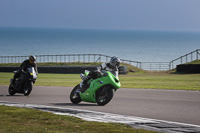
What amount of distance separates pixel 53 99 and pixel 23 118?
4.54 m

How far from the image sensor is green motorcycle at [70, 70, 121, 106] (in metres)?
11.8

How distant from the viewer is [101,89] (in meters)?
12.1

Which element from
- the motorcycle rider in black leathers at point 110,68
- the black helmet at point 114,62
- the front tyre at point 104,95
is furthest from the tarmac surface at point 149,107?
the black helmet at point 114,62

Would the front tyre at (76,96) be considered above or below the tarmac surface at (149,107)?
above

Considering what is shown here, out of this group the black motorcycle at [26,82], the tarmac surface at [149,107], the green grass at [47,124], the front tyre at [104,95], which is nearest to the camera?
the green grass at [47,124]

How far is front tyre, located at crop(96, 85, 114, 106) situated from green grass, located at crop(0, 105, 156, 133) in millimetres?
2203

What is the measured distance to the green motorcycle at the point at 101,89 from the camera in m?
11.8

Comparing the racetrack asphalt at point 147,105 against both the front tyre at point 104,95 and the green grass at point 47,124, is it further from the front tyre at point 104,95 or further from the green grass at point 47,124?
the green grass at point 47,124

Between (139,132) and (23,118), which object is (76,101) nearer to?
(23,118)

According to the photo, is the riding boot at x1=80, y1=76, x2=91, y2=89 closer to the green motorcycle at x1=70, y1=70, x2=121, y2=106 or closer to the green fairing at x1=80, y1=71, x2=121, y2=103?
the green motorcycle at x1=70, y1=70, x2=121, y2=106

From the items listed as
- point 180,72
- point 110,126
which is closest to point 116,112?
point 110,126

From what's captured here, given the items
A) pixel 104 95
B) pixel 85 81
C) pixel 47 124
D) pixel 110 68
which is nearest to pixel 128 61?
pixel 85 81

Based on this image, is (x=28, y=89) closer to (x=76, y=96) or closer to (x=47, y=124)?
(x=76, y=96)

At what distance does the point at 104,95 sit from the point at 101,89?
0.21 m
